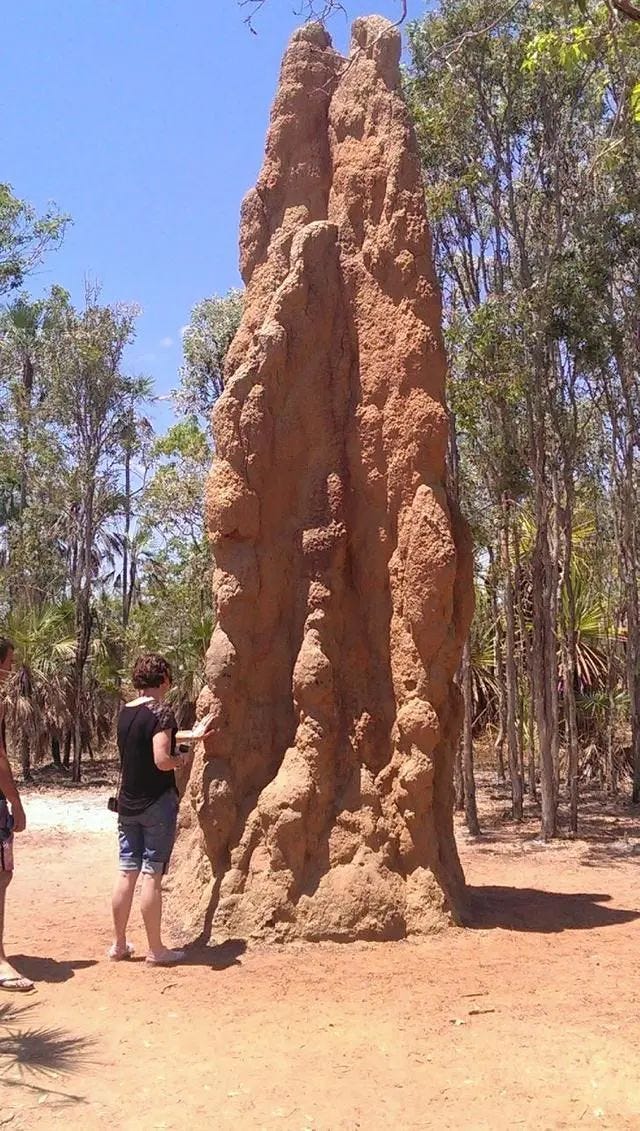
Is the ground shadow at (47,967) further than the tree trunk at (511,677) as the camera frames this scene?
No

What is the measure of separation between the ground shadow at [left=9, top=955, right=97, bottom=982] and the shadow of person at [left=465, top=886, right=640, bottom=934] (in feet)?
7.71

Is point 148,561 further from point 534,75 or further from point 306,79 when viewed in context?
point 306,79

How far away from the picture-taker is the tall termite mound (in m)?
6.06

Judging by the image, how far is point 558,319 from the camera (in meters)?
11.5

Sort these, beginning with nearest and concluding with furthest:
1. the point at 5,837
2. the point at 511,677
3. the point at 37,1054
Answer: the point at 37,1054 < the point at 5,837 < the point at 511,677

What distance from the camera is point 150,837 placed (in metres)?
5.60

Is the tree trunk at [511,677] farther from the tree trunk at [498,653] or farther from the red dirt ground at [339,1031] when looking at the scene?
the red dirt ground at [339,1031]

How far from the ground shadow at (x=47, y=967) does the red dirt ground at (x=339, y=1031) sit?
A: 2 centimetres

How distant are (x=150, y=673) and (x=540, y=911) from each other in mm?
3310

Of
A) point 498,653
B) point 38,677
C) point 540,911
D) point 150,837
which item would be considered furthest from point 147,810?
point 38,677

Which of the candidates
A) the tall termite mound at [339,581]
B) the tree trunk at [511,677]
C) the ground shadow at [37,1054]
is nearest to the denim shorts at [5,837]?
Result: the ground shadow at [37,1054]

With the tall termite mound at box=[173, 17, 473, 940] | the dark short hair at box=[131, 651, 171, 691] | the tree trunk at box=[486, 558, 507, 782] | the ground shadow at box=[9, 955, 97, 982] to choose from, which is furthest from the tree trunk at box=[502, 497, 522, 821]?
the ground shadow at box=[9, 955, 97, 982]

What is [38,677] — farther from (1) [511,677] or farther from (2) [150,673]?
(2) [150,673]

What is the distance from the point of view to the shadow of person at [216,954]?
18.4ft
